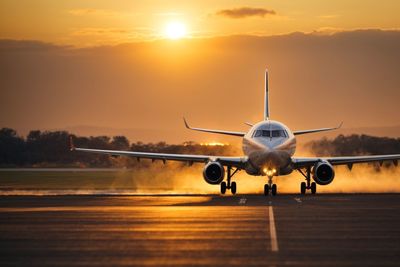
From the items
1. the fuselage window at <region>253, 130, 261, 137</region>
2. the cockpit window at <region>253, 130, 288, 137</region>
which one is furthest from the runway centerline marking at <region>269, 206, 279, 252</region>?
the fuselage window at <region>253, 130, 261, 137</region>

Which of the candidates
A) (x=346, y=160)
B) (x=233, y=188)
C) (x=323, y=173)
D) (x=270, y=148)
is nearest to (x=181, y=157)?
(x=233, y=188)

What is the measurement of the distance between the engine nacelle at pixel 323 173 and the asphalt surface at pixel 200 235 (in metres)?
16.6

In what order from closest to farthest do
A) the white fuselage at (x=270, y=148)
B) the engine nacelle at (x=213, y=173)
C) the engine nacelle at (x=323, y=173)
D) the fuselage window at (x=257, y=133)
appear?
the white fuselage at (x=270, y=148), the fuselage window at (x=257, y=133), the engine nacelle at (x=213, y=173), the engine nacelle at (x=323, y=173)

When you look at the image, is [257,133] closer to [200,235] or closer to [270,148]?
[270,148]

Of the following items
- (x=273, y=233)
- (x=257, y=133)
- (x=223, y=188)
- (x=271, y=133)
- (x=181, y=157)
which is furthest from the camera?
(x=181, y=157)

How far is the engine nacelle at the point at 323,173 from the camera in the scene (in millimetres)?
53000

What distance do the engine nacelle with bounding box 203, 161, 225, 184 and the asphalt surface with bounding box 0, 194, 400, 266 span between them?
1634 cm

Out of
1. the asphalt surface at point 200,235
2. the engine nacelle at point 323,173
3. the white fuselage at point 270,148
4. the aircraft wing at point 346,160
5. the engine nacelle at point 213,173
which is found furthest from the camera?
the aircraft wing at point 346,160

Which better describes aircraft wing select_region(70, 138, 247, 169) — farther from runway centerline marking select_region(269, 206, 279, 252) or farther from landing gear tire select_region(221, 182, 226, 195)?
runway centerline marking select_region(269, 206, 279, 252)

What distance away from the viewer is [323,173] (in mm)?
53312

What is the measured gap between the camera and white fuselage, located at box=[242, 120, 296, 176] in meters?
50.7

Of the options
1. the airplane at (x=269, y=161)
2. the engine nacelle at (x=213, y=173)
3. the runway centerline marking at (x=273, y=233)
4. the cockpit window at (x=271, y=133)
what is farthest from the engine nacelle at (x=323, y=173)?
the runway centerline marking at (x=273, y=233)

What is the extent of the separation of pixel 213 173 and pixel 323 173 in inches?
225

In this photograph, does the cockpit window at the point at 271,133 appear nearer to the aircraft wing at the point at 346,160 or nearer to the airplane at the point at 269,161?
the airplane at the point at 269,161
